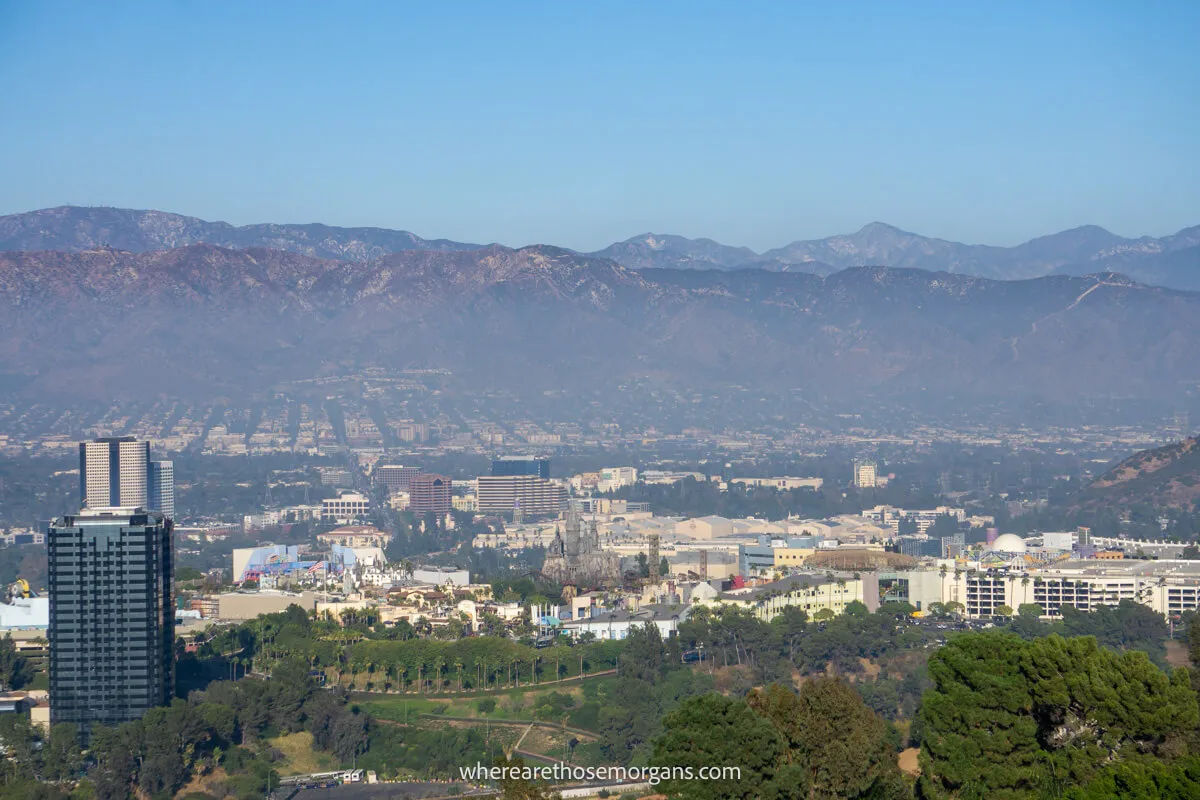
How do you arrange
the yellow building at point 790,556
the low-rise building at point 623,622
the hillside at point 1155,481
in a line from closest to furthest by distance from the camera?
the low-rise building at point 623,622, the yellow building at point 790,556, the hillside at point 1155,481

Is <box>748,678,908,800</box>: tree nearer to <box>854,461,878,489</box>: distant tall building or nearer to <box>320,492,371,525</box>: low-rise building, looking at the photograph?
<box>320,492,371,525</box>: low-rise building

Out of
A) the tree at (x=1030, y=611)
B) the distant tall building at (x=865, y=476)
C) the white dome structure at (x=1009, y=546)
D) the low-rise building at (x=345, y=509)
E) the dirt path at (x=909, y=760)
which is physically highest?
the dirt path at (x=909, y=760)

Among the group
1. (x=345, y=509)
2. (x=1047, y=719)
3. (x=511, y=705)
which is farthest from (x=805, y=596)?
(x=345, y=509)

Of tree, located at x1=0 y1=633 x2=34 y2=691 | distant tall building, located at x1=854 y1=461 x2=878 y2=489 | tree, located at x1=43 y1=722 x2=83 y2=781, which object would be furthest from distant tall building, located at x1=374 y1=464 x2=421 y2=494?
tree, located at x1=43 y1=722 x2=83 y2=781

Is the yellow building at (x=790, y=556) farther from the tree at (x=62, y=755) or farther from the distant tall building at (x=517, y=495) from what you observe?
the distant tall building at (x=517, y=495)

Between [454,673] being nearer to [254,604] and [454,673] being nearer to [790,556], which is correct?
[254,604]

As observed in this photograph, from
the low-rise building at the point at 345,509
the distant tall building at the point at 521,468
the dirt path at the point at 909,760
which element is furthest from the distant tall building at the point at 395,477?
the dirt path at the point at 909,760
